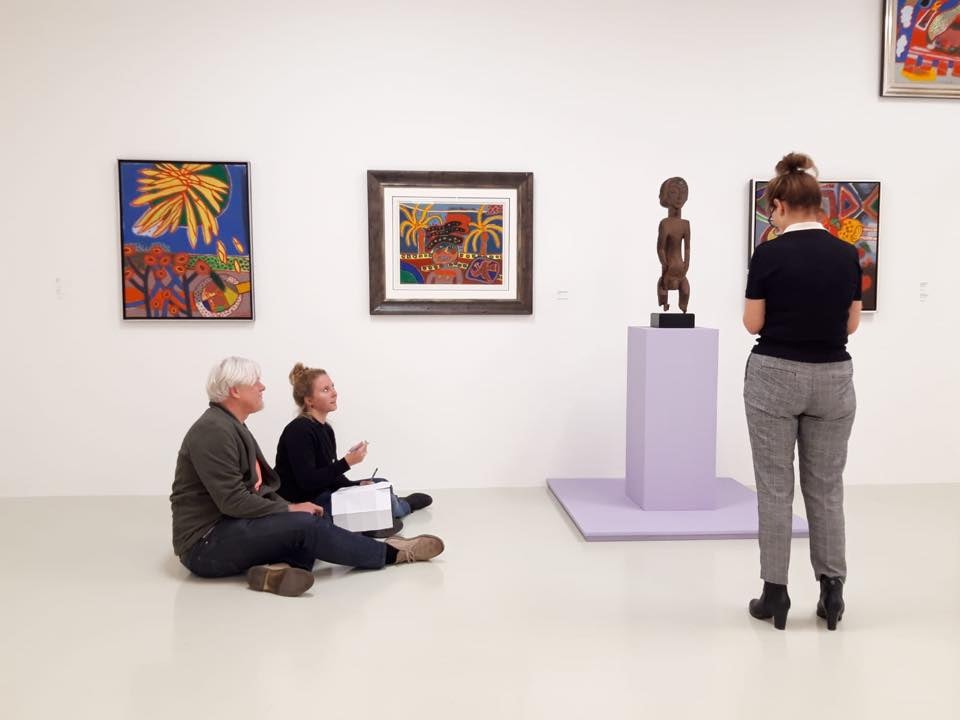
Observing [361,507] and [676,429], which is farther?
[676,429]

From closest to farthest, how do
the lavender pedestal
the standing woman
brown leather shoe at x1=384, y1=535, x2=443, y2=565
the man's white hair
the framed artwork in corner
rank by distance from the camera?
the standing woman → the man's white hair → brown leather shoe at x1=384, y1=535, x2=443, y2=565 → the lavender pedestal → the framed artwork in corner

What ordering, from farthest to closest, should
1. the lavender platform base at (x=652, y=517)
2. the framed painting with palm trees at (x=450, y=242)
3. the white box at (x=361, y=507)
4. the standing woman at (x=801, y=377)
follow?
the framed painting with palm trees at (x=450, y=242), the lavender platform base at (x=652, y=517), the white box at (x=361, y=507), the standing woman at (x=801, y=377)

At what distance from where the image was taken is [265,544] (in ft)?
11.5

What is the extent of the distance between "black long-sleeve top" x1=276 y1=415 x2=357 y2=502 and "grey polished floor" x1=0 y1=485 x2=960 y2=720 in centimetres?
50

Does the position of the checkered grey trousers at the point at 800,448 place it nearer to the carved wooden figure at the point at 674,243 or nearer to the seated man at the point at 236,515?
the carved wooden figure at the point at 674,243

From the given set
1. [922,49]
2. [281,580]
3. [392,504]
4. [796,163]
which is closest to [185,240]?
[392,504]

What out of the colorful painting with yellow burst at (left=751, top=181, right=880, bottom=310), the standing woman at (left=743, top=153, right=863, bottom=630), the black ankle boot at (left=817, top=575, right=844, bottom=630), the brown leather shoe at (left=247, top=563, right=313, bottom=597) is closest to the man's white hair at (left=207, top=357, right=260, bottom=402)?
the brown leather shoe at (left=247, top=563, right=313, bottom=597)

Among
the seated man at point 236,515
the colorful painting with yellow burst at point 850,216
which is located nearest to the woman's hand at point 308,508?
the seated man at point 236,515

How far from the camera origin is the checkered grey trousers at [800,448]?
2.97 m

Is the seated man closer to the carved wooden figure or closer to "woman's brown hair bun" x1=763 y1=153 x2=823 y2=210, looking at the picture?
"woman's brown hair bun" x1=763 y1=153 x2=823 y2=210

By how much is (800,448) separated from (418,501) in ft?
8.32

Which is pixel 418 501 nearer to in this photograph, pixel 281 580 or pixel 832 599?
pixel 281 580

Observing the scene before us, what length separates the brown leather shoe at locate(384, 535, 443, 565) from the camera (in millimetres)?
3840

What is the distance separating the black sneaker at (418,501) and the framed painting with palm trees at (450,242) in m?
1.35
